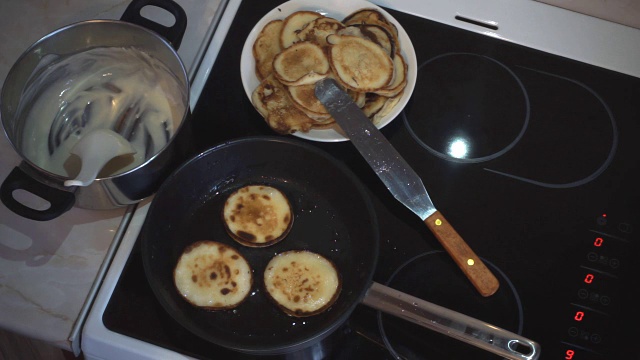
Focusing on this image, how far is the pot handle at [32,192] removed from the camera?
70 centimetres

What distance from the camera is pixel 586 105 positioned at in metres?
A: 0.93

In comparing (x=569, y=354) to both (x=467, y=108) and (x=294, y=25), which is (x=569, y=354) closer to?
(x=467, y=108)

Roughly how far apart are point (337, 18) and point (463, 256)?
0.41 m

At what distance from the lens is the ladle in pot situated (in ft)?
2.48

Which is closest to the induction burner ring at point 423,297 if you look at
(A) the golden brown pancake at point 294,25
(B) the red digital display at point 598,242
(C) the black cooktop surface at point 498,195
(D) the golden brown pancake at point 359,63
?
(C) the black cooktop surface at point 498,195

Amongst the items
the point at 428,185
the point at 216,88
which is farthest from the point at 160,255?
the point at 428,185

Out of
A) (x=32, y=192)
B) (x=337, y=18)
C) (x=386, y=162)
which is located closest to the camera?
(x=32, y=192)

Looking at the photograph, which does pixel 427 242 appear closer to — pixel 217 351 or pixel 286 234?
pixel 286 234

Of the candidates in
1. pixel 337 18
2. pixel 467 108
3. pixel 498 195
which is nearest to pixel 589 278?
pixel 498 195

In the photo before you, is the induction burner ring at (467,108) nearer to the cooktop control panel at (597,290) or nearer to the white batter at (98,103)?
the cooktop control panel at (597,290)

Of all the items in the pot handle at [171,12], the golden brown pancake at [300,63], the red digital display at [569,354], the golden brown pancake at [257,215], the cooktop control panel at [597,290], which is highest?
the pot handle at [171,12]

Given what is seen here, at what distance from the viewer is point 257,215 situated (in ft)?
2.75

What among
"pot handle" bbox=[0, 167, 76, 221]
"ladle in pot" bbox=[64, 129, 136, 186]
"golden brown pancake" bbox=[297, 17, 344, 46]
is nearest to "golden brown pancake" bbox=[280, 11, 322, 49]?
"golden brown pancake" bbox=[297, 17, 344, 46]

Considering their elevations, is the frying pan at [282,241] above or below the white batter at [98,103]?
below
